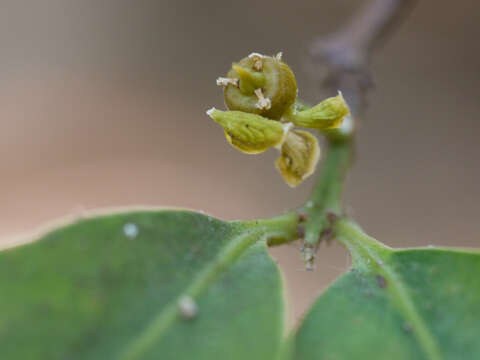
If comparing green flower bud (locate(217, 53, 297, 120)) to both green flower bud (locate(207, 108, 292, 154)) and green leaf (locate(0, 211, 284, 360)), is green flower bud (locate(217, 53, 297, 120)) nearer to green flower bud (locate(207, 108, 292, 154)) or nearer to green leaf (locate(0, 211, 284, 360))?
green flower bud (locate(207, 108, 292, 154))

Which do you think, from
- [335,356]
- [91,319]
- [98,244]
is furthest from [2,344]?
[335,356]

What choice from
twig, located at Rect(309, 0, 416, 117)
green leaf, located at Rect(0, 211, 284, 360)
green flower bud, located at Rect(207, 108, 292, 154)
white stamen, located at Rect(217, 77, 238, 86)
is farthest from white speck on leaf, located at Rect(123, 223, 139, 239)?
twig, located at Rect(309, 0, 416, 117)

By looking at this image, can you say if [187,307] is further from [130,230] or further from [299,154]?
[299,154]

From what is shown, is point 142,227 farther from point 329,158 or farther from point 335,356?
point 329,158

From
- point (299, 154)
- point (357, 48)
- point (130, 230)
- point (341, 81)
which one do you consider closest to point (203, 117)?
point (357, 48)

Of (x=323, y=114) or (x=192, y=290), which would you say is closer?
(x=192, y=290)

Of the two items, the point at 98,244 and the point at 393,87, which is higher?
the point at 393,87
